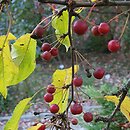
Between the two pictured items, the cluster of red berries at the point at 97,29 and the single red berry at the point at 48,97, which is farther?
the single red berry at the point at 48,97

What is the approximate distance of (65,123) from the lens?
55cm

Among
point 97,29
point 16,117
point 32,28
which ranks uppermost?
point 97,29

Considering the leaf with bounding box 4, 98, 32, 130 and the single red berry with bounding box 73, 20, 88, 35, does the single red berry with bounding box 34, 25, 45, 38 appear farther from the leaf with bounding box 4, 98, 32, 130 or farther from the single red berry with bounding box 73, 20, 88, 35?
the leaf with bounding box 4, 98, 32, 130

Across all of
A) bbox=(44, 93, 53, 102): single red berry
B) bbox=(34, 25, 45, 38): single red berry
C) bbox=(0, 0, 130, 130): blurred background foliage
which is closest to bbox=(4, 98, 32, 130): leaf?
bbox=(44, 93, 53, 102): single red berry

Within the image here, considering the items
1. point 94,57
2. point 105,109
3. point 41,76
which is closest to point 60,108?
point 105,109

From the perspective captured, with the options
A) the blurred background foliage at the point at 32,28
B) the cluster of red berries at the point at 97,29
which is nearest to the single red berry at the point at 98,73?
the cluster of red berries at the point at 97,29

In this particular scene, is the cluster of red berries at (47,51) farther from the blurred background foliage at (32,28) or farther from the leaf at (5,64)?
the blurred background foliage at (32,28)

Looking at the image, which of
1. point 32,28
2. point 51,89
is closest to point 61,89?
point 51,89

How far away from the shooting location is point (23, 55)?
24.5 inches

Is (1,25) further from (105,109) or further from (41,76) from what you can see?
(105,109)

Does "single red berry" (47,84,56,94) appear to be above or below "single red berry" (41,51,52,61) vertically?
below

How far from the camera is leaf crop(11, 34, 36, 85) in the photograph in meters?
0.62

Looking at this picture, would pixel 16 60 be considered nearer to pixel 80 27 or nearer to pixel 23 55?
pixel 23 55

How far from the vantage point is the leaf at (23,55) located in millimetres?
618
